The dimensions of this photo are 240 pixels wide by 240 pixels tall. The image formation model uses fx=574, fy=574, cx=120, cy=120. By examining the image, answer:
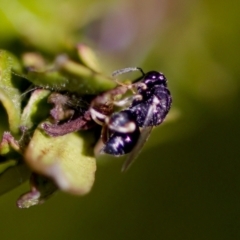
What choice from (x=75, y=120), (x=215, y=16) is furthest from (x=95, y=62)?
(x=215, y=16)

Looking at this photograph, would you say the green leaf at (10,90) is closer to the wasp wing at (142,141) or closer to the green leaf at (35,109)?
the green leaf at (35,109)

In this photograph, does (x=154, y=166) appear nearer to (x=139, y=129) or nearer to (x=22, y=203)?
(x=139, y=129)

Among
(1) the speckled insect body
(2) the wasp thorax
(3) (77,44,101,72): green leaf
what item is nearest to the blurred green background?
(1) the speckled insect body

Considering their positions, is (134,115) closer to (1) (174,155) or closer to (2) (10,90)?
(2) (10,90)

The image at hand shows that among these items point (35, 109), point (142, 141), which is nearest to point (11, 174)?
point (35, 109)

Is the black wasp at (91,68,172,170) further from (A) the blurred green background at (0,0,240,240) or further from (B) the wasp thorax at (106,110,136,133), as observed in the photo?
(A) the blurred green background at (0,0,240,240)

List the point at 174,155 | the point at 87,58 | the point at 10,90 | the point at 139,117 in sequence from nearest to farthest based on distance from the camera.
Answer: the point at 87,58
the point at 10,90
the point at 139,117
the point at 174,155
